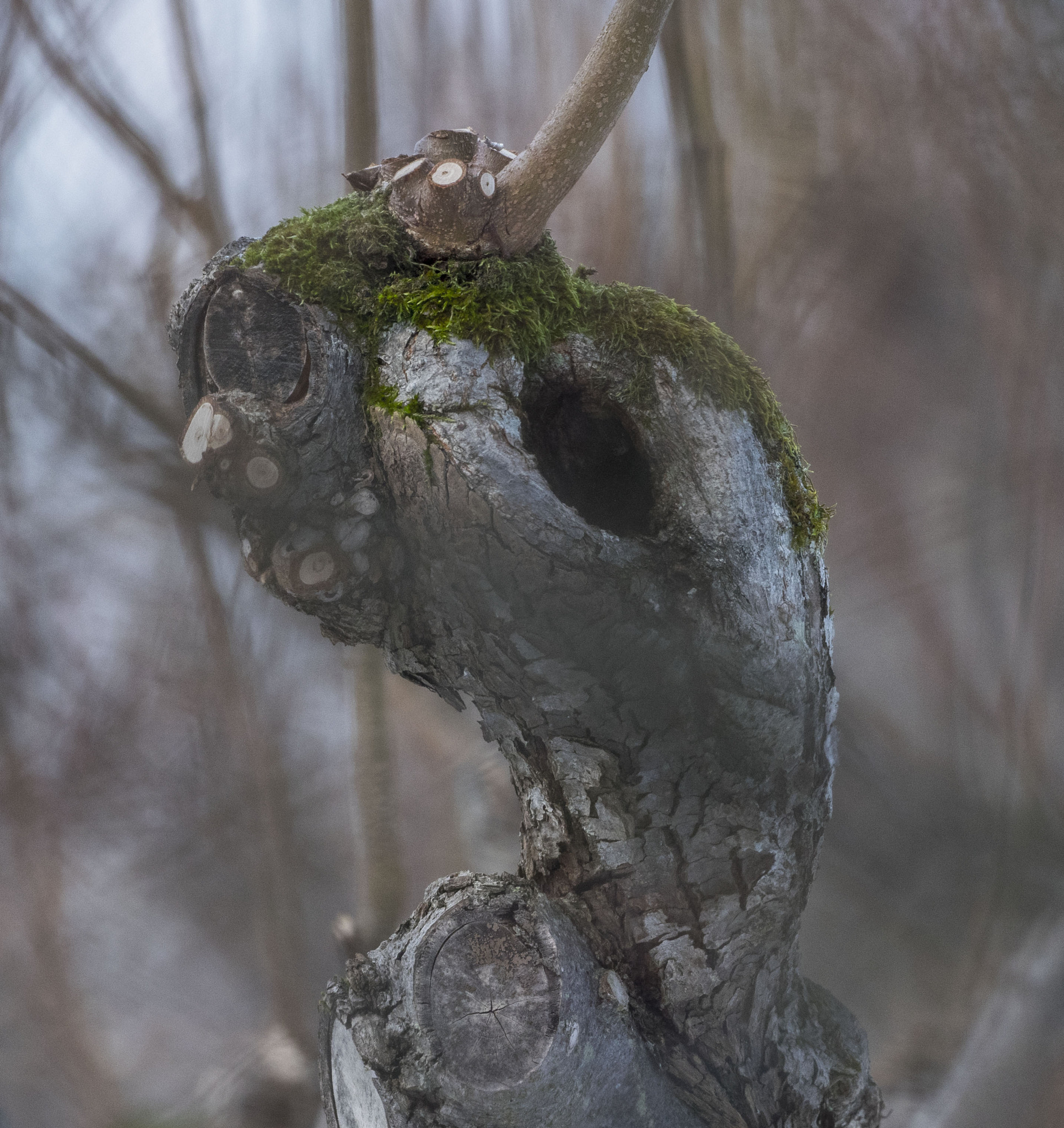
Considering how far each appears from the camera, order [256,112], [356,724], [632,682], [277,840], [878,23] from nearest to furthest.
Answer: [632,682] < [878,23] < [256,112] < [356,724] < [277,840]

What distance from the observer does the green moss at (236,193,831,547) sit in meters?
0.55

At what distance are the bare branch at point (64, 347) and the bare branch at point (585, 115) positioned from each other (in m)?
0.98

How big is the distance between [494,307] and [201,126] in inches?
40.8

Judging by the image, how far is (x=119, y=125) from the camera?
1.25 meters

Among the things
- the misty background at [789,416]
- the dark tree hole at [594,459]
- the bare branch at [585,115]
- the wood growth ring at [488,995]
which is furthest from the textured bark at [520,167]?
the misty background at [789,416]

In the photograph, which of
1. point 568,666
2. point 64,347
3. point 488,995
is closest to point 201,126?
point 64,347

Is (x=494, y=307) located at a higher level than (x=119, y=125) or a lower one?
lower

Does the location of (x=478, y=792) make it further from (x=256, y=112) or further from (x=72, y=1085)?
(x=256, y=112)

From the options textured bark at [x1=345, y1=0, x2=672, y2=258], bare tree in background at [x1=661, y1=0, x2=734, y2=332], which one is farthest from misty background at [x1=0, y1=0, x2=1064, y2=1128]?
textured bark at [x1=345, y1=0, x2=672, y2=258]

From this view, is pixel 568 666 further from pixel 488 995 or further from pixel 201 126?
pixel 201 126

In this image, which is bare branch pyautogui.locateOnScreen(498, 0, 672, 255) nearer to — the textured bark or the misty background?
the textured bark

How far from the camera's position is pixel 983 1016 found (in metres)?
1.31

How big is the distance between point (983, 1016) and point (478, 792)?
1.00 meters

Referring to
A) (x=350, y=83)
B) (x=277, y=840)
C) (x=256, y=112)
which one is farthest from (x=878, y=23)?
(x=277, y=840)
